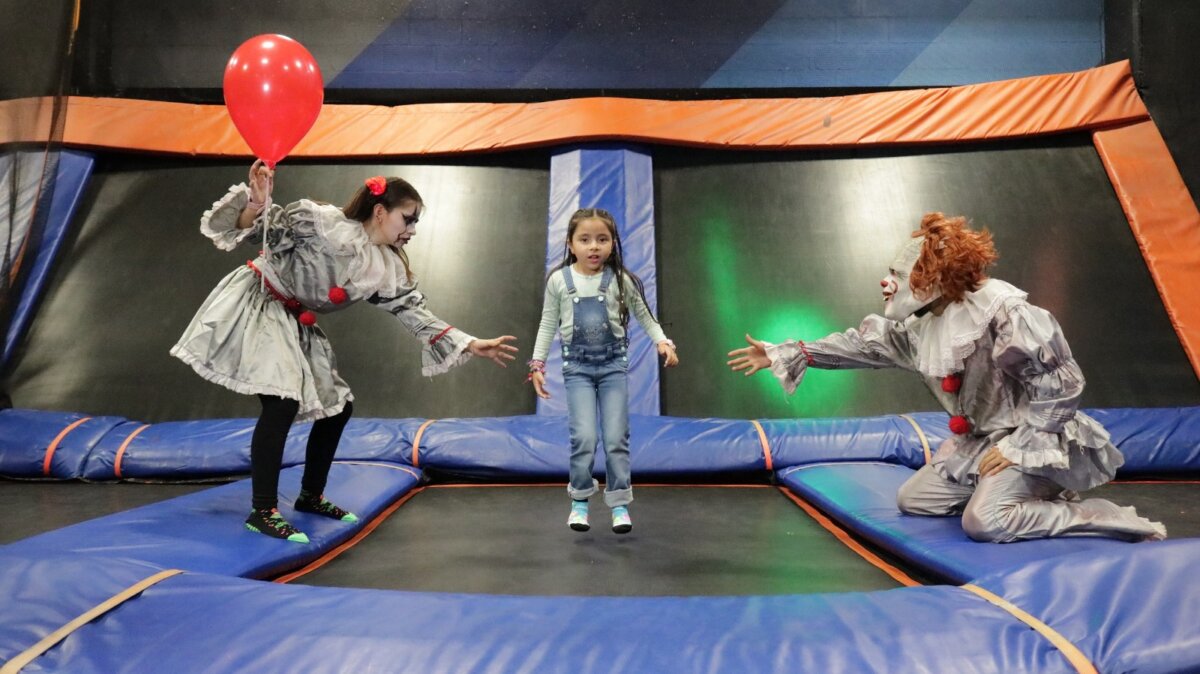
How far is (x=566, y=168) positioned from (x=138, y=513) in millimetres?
2643

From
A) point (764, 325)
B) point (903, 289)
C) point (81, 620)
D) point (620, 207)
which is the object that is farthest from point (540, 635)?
point (620, 207)

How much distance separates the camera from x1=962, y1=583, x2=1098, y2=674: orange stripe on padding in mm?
1253

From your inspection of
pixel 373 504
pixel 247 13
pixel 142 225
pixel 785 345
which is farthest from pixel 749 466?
pixel 247 13

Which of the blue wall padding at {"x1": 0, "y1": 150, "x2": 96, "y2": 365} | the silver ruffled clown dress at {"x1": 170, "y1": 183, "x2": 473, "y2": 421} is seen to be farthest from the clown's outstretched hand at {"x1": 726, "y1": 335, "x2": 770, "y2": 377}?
the blue wall padding at {"x1": 0, "y1": 150, "x2": 96, "y2": 365}

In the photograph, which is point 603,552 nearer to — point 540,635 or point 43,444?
point 540,635

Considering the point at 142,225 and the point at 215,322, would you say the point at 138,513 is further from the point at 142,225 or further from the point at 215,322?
the point at 142,225

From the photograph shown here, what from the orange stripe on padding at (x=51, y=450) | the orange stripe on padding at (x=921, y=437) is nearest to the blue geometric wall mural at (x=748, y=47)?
the orange stripe on padding at (x=921, y=437)

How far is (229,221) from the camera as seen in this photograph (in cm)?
214

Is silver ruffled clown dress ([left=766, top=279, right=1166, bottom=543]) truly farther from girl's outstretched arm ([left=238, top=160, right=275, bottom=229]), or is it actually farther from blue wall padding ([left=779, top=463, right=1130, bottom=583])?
girl's outstretched arm ([left=238, top=160, right=275, bottom=229])

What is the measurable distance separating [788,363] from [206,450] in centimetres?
213

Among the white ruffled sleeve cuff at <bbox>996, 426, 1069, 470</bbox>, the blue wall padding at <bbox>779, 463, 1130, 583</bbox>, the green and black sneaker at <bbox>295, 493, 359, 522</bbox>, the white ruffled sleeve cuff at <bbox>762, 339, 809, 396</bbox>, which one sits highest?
the white ruffled sleeve cuff at <bbox>762, 339, 809, 396</bbox>

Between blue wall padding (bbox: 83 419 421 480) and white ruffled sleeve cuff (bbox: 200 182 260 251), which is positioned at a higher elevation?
white ruffled sleeve cuff (bbox: 200 182 260 251)

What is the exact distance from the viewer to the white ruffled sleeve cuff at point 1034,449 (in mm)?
1946

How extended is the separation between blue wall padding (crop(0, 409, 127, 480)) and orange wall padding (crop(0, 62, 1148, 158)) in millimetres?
1694
